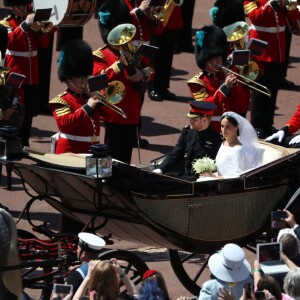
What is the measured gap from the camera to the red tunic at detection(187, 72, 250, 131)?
1055 cm

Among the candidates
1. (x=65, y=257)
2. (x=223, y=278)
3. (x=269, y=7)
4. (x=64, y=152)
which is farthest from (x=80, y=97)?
(x=269, y=7)

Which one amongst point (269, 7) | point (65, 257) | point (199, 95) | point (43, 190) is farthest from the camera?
point (269, 7)

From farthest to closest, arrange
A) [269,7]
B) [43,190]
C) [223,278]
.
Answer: [269,7]
[43,190]
[223,278]

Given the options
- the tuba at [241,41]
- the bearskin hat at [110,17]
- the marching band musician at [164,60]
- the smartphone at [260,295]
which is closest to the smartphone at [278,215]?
the smartphone at [260,295]

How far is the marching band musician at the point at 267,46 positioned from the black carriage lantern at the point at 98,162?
4.69m

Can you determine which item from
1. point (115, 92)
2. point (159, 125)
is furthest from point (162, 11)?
point (115, 92)

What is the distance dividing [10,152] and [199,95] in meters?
2.60

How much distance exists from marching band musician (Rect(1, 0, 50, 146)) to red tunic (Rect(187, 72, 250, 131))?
1.79 m

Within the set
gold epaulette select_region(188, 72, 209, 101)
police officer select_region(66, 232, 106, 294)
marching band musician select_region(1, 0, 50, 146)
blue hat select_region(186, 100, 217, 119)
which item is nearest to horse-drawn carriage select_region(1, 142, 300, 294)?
police officer select_region(66, 232, 106, 294)

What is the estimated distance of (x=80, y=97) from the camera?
32.0 feet

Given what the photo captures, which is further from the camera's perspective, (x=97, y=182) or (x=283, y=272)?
(x=97, y=182)

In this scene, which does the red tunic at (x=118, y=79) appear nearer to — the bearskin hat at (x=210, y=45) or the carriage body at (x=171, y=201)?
the bearskin hat at (x=210, y=45)

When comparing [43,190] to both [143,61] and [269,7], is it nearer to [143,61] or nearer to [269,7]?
[143,61]

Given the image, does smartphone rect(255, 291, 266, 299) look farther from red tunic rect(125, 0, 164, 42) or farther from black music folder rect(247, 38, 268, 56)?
red tunic rect(125, 0, 164, 42)
